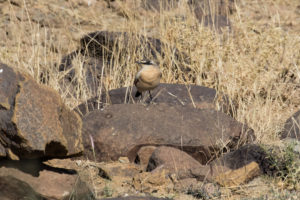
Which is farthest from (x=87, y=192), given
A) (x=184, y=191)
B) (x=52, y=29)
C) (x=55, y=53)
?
(x=52, y=29)

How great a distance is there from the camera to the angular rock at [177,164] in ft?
16.8

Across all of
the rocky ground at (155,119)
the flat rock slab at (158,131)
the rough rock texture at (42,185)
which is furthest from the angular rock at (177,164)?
the rough rock texture at (42,185)

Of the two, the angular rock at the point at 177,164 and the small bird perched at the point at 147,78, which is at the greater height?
the small bird perched at the point at 147,78

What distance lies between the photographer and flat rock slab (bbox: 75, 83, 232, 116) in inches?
263

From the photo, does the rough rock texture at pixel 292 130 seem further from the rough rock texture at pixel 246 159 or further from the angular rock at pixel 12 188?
the angular rock at pixel 12 188

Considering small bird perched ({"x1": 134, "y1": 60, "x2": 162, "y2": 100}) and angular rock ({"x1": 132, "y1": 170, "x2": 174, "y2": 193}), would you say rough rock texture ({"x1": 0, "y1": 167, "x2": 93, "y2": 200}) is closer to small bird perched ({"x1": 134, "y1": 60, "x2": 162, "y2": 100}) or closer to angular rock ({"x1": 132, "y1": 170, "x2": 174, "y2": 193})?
angular rock ({"x1": 132, "y1": 170, "x2": 174, "y2": 193})

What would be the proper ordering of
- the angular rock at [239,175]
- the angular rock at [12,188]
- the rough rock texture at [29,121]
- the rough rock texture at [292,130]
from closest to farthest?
the rough rock texture at [29,121], the angular rock at [12,188], the angular rock at [239,175], the rough rock texture at [292,130]

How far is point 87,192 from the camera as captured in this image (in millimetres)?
4371

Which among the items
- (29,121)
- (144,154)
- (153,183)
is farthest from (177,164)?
(29,121)

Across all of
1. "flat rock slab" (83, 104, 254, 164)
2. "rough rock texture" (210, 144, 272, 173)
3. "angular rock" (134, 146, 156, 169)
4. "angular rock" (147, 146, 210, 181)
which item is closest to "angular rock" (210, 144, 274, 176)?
"rough rock texture" (210, 144, 272, 173)

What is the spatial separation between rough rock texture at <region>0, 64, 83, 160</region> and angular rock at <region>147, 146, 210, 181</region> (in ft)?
4.24

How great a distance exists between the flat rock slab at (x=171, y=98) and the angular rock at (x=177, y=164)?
50.0 inches

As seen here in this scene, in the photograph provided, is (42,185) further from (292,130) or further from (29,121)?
(292,130)

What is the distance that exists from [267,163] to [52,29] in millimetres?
5543
